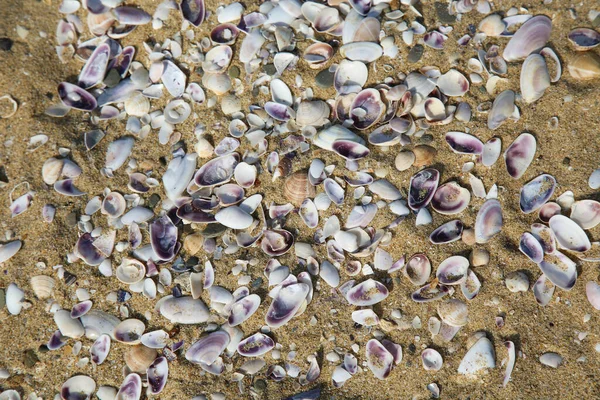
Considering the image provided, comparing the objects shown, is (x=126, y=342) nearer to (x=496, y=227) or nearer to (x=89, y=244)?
(x=89, y=244)

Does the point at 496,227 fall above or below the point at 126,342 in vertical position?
above

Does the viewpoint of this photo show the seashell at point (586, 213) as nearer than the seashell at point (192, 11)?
Yes

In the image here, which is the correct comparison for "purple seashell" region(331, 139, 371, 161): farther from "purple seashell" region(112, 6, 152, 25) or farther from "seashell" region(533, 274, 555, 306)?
"purple seashell" region(112, 6, 152, 25)

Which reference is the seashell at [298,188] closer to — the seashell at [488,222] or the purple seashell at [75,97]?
the seashell at [488,222]

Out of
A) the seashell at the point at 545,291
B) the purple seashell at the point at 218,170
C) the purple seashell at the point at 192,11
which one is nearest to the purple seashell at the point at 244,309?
the purple seashell at the point at 218,170

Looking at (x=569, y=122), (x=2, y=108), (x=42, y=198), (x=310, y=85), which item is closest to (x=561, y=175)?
(x=569, y=122)

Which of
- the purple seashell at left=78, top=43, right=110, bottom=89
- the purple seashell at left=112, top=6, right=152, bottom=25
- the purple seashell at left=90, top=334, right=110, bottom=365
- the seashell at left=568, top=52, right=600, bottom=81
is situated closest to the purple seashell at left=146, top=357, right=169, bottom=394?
the purple seashell at left=90, top=334, right=110, bottom=365
